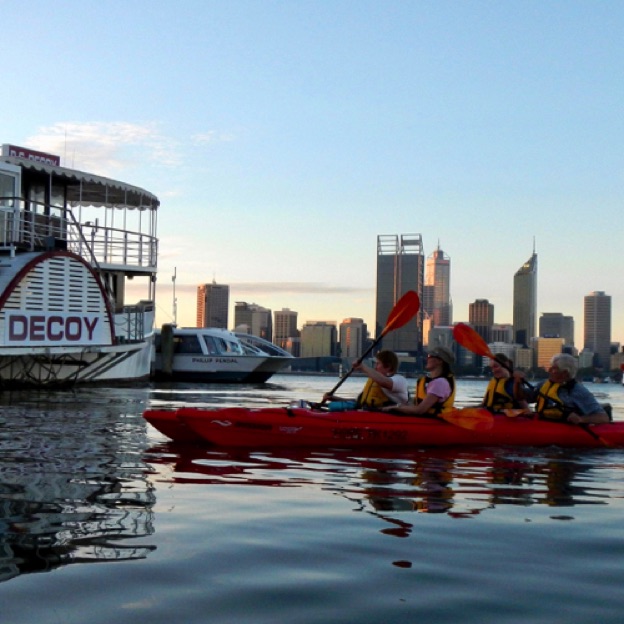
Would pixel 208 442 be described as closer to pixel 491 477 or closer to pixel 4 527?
pixel 491 477

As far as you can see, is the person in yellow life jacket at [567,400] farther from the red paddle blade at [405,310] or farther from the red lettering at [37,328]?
the red lettering at [37,328]

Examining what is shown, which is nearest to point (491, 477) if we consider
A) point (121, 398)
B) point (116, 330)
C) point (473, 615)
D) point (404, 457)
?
point (404, 457)

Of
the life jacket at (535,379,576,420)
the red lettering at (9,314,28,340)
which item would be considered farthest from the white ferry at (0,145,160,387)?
the life jacket at (535,379,576,420)

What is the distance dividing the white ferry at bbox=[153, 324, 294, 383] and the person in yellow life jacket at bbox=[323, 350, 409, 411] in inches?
1111

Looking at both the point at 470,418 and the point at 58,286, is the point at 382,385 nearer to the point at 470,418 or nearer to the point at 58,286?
the point at 470,418

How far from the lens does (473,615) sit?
12.9 ft

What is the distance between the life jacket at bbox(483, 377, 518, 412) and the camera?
11.9 m

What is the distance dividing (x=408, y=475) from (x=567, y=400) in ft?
12.6

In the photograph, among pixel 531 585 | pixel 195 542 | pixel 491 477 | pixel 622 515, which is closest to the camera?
pixel 531 585

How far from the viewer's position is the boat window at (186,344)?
4009 centimetres

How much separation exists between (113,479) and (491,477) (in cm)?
362

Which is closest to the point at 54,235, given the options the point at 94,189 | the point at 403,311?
the point at 94,189

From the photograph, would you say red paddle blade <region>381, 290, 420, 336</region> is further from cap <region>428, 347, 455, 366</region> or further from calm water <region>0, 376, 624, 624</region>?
calm water <region>0, 376, 624, 624</region>

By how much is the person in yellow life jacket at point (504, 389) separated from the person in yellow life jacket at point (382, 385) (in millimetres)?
1291
